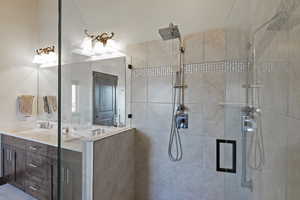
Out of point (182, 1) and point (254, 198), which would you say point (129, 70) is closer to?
point (182, 1)

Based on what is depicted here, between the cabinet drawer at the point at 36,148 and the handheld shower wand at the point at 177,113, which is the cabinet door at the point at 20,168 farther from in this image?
the handheld shower wand at the point at 177,113

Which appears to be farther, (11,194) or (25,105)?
(25,105)

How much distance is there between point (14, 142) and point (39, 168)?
76 cm

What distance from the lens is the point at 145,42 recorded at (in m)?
2.32

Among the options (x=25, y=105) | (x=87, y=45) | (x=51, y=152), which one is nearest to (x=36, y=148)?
(x=51, y=152)

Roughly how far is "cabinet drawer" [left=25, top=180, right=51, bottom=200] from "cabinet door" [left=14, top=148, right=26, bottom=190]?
0.15 metres

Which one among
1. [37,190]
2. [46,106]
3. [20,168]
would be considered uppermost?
[46,106]

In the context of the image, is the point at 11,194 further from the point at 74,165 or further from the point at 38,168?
the point at 74,165

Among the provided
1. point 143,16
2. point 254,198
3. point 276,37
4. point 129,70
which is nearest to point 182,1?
point 143,16

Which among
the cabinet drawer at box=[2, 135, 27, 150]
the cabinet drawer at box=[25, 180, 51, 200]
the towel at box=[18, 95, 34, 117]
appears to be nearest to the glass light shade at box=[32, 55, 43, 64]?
the towel at box=[18, 95, 34, 117]

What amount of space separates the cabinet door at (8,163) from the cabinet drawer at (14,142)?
76 mm

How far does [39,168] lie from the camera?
2.24 metres

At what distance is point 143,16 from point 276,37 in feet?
6.06

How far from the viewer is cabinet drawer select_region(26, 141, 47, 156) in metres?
2.19
